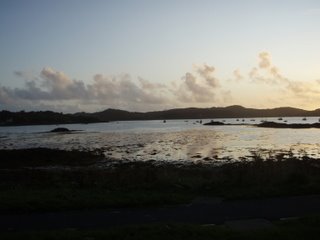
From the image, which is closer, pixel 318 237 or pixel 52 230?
pixel 318 237

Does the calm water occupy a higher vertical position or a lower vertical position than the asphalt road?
lower

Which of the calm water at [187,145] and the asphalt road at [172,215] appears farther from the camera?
the calm water at [187,145]

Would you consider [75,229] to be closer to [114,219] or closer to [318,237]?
[114,219]

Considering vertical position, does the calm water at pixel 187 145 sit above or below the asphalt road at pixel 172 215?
below

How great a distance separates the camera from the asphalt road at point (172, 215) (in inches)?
410

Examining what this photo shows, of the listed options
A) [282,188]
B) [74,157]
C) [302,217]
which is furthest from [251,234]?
[74,157]

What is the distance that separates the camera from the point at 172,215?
444 inches

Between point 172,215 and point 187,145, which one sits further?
point 187,145

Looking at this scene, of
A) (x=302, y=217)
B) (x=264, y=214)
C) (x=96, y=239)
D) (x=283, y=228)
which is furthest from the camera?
(x=264, y=214)

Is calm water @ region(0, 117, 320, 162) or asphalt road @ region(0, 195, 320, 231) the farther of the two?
calm water @ region(0, 117, 320, 162)

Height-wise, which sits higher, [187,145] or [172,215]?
[172,215]

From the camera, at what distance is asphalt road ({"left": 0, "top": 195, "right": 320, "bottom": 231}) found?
1041 cm

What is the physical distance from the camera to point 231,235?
349 inches

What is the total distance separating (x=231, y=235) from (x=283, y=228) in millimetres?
1377
